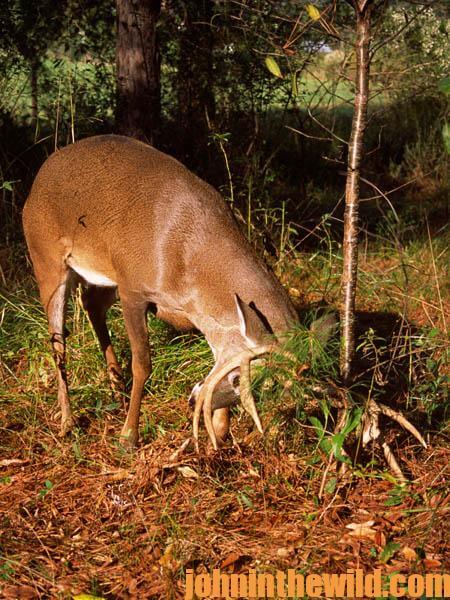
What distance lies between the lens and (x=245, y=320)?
363 centimetres

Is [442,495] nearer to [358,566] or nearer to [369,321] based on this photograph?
[358,566]

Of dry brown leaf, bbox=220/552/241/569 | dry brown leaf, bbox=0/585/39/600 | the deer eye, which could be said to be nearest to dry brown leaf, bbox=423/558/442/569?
dry brown leaf, bbox=220/552/241/569

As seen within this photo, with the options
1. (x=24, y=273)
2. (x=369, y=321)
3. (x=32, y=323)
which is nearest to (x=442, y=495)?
(x=369, y=321)

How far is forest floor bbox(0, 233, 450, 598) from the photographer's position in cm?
328

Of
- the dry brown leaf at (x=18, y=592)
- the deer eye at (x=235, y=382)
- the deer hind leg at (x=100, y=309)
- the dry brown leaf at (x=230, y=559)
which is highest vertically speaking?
the deer eye at (x=235, y=382)

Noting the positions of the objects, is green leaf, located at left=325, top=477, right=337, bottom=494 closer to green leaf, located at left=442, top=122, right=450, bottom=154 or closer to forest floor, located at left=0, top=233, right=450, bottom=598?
forest floor, located at left=0, top=233, right=450, bottom=598

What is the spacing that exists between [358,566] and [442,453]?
1010mm

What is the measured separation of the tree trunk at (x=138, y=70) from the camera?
5.90 meters

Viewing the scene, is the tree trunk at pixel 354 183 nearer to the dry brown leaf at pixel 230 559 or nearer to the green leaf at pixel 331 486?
the green leaf at pixel 331 486

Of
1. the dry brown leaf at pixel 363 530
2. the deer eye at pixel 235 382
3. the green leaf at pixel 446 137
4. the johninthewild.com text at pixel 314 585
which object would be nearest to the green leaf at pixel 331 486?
the dry brown leaf at pixel 363 530

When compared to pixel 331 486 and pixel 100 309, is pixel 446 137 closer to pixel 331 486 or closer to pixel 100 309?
pixel 331 486

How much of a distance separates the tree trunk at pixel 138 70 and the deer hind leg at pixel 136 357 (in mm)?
2356

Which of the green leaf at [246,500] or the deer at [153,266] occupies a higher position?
the deer at [153,266]

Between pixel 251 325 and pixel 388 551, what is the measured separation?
1163mm
